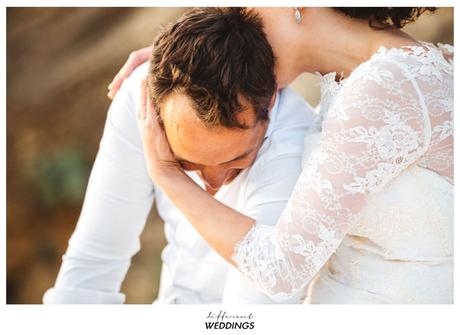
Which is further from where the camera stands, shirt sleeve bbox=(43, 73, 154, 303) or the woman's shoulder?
shirt sleeve bbox=(43, 73, 154, 303)

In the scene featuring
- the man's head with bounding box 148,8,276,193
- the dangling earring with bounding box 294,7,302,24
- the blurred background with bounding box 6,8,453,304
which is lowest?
the blurred background with bounding box 6,8,453,304

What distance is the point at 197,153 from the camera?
4.62 ft

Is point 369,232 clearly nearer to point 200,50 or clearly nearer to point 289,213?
point 289,213

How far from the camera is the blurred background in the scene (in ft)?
9.61

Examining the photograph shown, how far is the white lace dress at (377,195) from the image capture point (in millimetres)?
1244

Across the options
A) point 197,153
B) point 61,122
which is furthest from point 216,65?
point 61,122

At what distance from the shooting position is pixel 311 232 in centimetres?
128

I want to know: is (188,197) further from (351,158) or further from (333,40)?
(333,40)

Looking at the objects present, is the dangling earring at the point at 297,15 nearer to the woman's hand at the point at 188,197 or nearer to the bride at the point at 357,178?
the bride at the point at 357,178

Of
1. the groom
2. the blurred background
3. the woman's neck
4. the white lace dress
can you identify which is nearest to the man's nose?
the groom

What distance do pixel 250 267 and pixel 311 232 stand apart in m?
0.18

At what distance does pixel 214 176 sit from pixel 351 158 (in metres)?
0.43

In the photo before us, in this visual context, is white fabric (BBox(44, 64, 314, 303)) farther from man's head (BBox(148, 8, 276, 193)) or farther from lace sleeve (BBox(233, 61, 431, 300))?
lace sleeve (BBox(233, 61, 431, 300))
